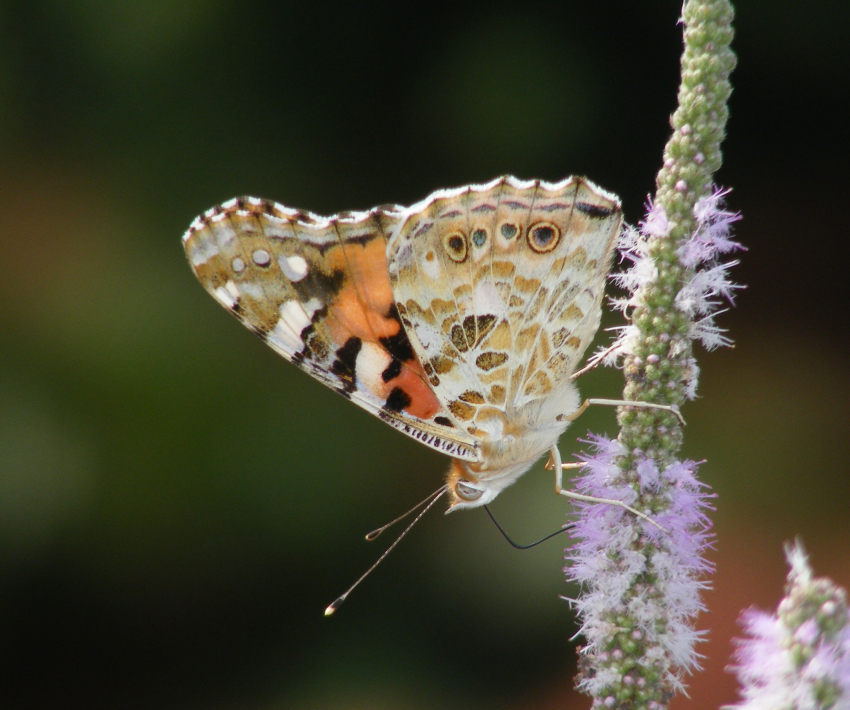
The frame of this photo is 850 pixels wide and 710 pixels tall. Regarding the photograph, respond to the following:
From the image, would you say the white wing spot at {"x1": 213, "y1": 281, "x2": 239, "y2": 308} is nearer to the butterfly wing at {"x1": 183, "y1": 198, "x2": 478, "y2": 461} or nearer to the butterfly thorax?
the butterfly wing at {"x1": 183, "y1": 198, "x2": 478, "y2": 461}

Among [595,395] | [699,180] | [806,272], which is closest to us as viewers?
[699,180]

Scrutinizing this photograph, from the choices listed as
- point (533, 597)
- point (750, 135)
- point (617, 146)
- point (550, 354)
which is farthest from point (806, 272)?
point (550, 354)

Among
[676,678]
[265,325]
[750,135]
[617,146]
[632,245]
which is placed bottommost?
[676,678]

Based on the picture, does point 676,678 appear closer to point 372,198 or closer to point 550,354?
point 550,354

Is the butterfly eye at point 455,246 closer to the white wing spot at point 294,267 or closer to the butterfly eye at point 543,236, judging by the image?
the butterfly eye at point 543,236

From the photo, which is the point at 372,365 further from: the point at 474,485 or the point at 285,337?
the point at 474,485

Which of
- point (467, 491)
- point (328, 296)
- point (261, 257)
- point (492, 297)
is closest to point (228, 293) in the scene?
point (261, 257)

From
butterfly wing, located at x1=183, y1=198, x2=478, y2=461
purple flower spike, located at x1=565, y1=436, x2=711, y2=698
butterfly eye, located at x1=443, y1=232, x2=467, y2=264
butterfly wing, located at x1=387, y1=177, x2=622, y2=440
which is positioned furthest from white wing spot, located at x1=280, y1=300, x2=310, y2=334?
purple flower spike, located at x1=565, y1=436, x2=711, y2=698

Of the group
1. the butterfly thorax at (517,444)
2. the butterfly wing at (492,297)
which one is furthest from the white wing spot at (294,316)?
the butterfly thorax at (517,444)
